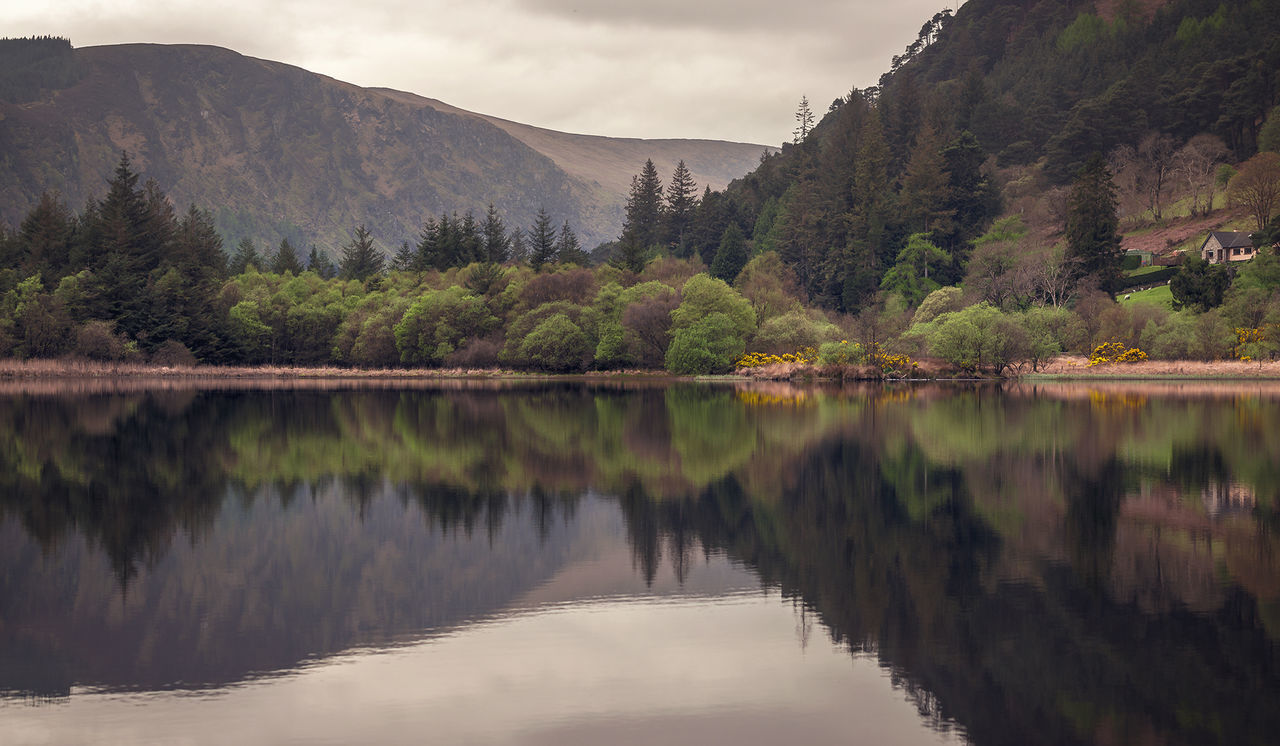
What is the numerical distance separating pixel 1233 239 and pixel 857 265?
4042 cm

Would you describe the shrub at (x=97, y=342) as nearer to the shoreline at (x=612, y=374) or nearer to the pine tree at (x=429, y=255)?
the shoreline at (x=612, y=374)

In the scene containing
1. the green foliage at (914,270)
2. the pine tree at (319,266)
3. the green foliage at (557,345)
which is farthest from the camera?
the pine tree at (319,266)

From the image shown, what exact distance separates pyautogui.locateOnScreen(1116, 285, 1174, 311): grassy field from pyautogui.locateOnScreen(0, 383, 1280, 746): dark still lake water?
6844 cm

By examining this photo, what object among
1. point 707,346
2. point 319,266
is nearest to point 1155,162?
point 707,346

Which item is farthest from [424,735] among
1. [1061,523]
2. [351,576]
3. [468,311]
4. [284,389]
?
[468,311]

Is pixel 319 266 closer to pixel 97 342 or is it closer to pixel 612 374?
pixel 97 342

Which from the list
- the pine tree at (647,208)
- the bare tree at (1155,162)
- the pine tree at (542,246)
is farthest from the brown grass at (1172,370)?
the pine tree at (647,208)

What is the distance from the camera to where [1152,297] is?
9794cm

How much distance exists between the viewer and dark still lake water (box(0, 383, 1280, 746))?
1043cm

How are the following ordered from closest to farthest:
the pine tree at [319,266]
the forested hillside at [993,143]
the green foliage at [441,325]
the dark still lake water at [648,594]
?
the dark still lake water at [648,594] < the green foliage at [441,325] < the forested hillside at [993,143] < the pine tree at [319,266]

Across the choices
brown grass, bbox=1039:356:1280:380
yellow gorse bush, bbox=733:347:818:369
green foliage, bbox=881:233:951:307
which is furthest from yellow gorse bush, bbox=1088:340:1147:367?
green foliage, bbox=881:233:951:307

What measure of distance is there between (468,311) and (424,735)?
330ft

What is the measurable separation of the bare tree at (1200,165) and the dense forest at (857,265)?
400 millimetres

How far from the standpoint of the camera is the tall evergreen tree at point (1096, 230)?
100 m
